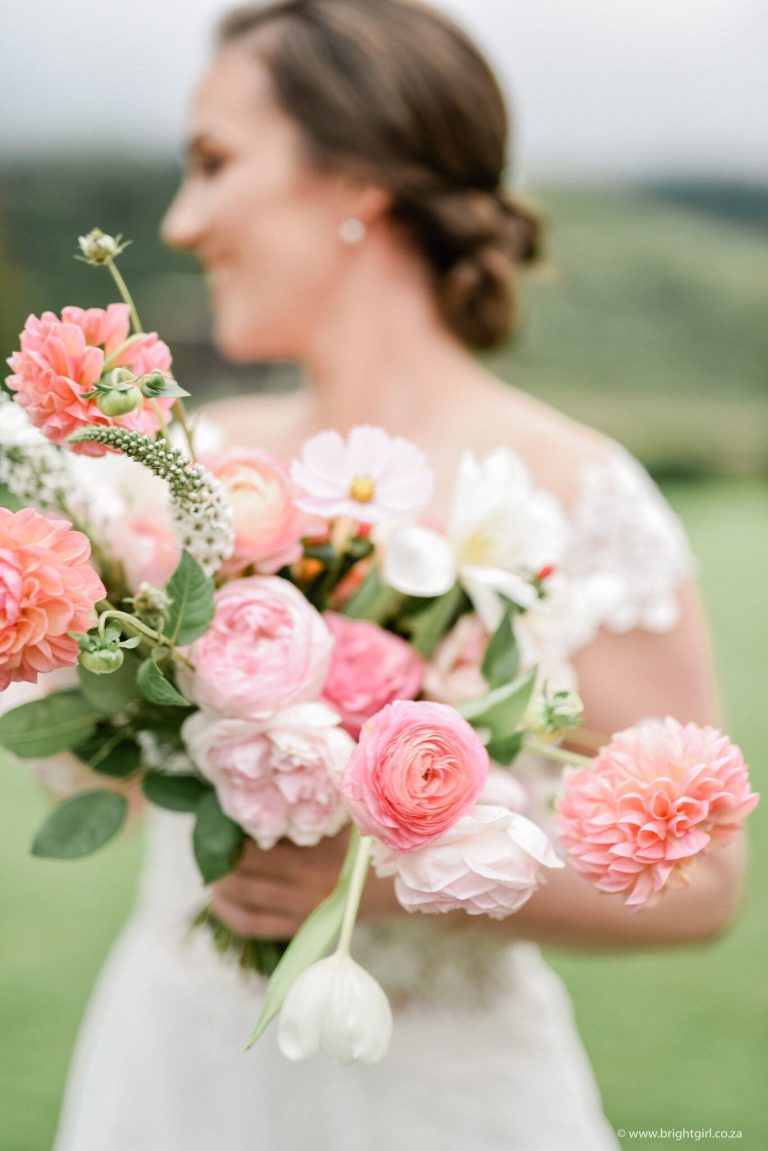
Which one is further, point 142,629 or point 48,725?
point 48,725

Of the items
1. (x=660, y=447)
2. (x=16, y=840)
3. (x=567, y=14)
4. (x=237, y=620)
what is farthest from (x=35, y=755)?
(x=567, y=14)

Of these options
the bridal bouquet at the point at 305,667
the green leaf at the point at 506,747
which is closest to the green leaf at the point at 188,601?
the bridal bouquet at the point at 305,667

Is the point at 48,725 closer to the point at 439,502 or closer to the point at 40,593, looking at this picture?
the point at 40,593

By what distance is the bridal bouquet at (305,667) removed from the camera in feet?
1.73

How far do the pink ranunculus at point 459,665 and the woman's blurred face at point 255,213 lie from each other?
0.62 meters

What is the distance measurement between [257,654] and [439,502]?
22.2 inches

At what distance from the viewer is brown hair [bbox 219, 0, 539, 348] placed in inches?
47.3

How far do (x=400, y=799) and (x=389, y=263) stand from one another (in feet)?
3.04

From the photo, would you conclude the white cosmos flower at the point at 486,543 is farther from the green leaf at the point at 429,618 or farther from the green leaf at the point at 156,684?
the green leaf at the point at 156,684

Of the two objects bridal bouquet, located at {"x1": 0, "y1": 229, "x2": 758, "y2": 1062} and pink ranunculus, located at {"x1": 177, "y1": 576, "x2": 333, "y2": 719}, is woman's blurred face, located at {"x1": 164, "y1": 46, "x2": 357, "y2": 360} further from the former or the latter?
pink ranunculus, located at {"x1": 177, "y1": 576, "x2": 333, "y2": 719}

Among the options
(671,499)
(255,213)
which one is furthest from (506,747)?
(671,499)

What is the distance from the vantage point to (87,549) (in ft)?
1.62

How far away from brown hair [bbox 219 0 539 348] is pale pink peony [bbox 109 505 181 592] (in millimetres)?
654

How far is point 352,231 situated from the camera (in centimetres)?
127
